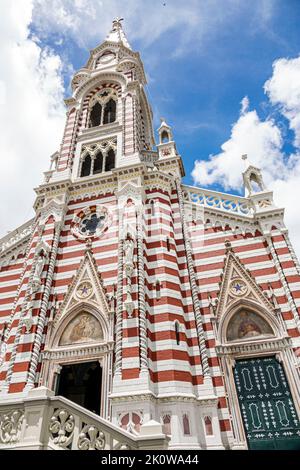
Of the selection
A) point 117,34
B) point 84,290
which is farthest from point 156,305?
point 117,34

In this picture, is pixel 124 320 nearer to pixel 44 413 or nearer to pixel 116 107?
pixel 44 413

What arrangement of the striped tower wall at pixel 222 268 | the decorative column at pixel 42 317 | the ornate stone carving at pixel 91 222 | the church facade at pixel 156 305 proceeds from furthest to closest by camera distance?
the ornate stone carving at pixel 91 222
the striped tower wall at pixel 222 268
the decorative column at pixel 42 317
the church facade at pixel 156 305

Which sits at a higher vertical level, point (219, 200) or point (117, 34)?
point (117, 34)

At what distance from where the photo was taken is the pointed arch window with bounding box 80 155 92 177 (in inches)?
770

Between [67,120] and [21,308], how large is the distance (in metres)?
13.6

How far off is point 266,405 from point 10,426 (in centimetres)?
851

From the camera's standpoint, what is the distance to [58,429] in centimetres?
666

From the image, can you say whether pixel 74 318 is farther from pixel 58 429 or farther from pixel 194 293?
pixel 58 429

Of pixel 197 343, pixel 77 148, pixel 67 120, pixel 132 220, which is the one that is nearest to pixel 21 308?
pixel 132 220

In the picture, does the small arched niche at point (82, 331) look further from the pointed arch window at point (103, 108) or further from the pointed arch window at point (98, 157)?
the pointed arch window at point (103, 108)

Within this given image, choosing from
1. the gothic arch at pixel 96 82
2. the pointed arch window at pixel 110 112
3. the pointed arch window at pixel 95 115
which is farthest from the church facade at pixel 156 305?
the gothic arch at pixel 96 82

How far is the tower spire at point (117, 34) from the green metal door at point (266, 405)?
26.7 meters

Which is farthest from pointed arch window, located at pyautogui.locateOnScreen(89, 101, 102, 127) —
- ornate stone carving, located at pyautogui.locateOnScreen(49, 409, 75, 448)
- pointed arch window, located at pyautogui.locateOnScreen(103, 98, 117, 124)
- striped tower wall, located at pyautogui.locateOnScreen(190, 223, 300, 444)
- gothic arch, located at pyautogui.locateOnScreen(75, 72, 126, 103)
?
ornate stone carving, located at pyautogui.locateOnScreen(49, 409, 75, 448)

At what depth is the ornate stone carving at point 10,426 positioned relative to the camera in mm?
6734
